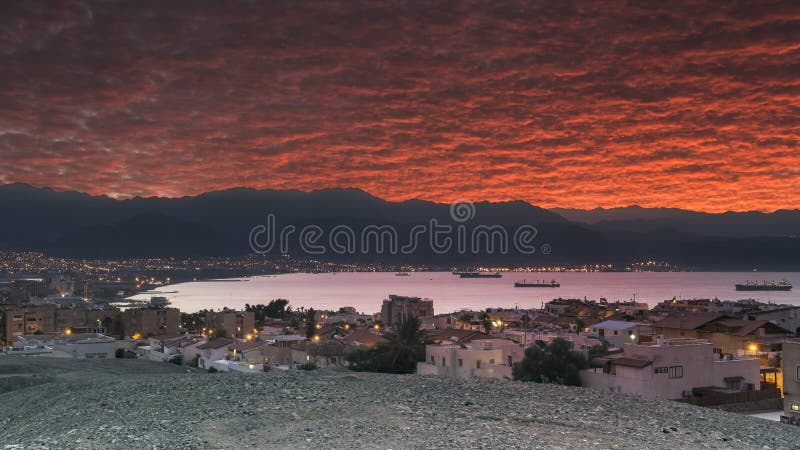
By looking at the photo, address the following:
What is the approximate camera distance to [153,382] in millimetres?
14227

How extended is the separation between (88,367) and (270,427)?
17926 millimetres

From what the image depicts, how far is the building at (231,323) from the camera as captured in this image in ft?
184

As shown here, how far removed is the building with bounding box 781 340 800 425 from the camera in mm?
18453

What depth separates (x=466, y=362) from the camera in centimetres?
2455

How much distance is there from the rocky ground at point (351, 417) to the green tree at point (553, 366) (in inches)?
303

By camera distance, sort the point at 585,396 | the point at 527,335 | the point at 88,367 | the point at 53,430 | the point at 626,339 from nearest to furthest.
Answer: the point at 53,430 < the point at 585,396 < the point at 88,367 < the point at 626,339 < the point at 527,335

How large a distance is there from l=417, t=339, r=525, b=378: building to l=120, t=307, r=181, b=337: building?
1497 inches

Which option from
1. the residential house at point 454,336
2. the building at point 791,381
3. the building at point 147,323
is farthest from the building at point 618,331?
the building at point 147,323

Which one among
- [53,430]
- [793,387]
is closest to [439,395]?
[53,430]

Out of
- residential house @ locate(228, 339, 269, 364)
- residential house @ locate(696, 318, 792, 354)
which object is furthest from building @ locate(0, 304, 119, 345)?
residential house @ locate(696, 318, 792, 354)

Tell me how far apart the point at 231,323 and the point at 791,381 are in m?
45.0

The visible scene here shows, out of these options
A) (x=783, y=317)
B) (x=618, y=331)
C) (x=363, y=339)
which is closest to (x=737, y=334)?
(x=618, y=331)

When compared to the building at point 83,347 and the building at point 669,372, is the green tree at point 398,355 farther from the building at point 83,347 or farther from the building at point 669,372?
the building at point 83,347

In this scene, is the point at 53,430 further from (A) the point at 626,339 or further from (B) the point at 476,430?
(A) the point at 626,339
